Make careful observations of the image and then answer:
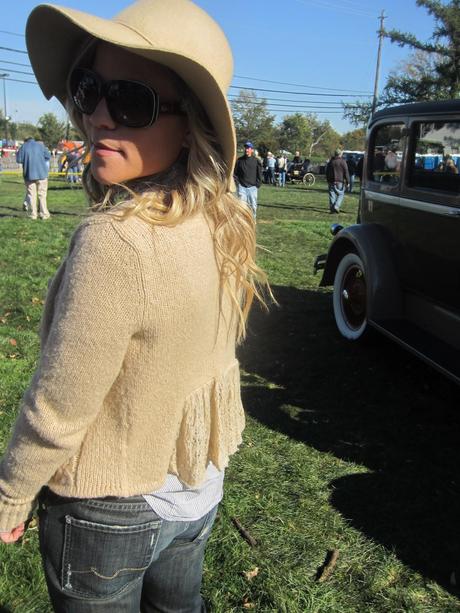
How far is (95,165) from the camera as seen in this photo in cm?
117

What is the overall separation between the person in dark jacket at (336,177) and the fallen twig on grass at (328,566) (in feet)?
44.6

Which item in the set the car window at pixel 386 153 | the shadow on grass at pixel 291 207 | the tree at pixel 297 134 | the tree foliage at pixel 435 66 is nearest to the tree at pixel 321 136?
the tree at pixel 297 134

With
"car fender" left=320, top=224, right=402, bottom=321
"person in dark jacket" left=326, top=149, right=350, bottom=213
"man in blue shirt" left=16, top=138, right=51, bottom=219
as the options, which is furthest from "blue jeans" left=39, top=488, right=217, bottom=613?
"person in dark jacket" left=326, top=149, right=350, bottom=213

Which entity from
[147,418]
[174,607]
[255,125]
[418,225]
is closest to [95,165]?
[147,418]

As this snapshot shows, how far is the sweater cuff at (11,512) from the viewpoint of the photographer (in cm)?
111

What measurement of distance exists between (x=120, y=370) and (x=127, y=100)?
54 cm

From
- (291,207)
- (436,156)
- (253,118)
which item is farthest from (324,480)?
(253,118)

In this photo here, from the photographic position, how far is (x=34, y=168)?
11.8 metres

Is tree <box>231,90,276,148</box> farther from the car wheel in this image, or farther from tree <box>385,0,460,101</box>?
the car wheel

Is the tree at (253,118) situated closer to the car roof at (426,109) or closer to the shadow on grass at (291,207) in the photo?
the shadow on grass at (291,207)

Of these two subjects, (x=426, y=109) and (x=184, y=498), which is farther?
(x=426, y=109)

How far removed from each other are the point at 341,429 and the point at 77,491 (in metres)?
3.00

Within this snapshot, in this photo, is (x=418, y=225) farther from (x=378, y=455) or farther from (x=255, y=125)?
(x=255, y=125)

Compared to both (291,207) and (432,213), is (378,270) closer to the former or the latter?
(432,213)
